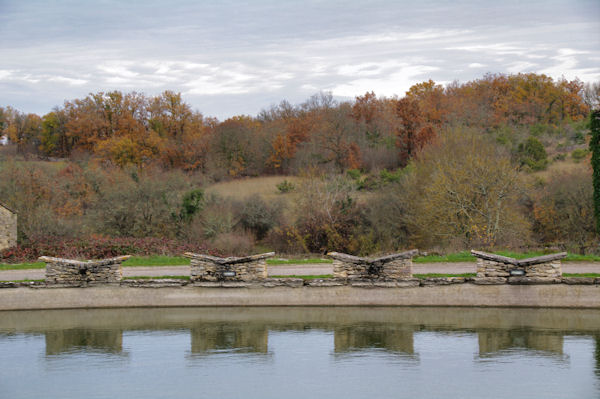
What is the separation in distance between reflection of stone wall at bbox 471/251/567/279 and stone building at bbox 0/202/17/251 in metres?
21.7

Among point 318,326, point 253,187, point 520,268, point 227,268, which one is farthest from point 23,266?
point 253,187

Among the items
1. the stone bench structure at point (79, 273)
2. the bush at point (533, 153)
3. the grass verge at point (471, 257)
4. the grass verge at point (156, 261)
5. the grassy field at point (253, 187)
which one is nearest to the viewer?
the stone bench structure at point (79, 273)

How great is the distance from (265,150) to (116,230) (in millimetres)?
25607

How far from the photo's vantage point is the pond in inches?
491

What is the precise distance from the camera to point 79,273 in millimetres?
21016

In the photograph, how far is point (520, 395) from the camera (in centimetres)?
1164

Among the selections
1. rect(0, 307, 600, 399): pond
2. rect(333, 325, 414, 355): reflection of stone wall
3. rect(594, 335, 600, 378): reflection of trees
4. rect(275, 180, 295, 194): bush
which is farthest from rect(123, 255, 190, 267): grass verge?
rect(275, 180, 295, 194): bush

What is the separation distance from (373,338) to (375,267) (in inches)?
170

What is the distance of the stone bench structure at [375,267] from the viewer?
20.0 metres

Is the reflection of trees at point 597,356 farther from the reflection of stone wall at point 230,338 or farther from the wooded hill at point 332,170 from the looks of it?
the wooded hill at point 332,170

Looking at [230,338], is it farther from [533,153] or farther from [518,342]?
[533,153]

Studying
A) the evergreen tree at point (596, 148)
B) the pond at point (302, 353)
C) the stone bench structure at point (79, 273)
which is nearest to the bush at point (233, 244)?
the stone bench structure at point (79, 273)

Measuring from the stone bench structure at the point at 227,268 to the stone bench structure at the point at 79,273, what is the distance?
2.48m

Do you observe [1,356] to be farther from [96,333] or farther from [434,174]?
[434,174]
